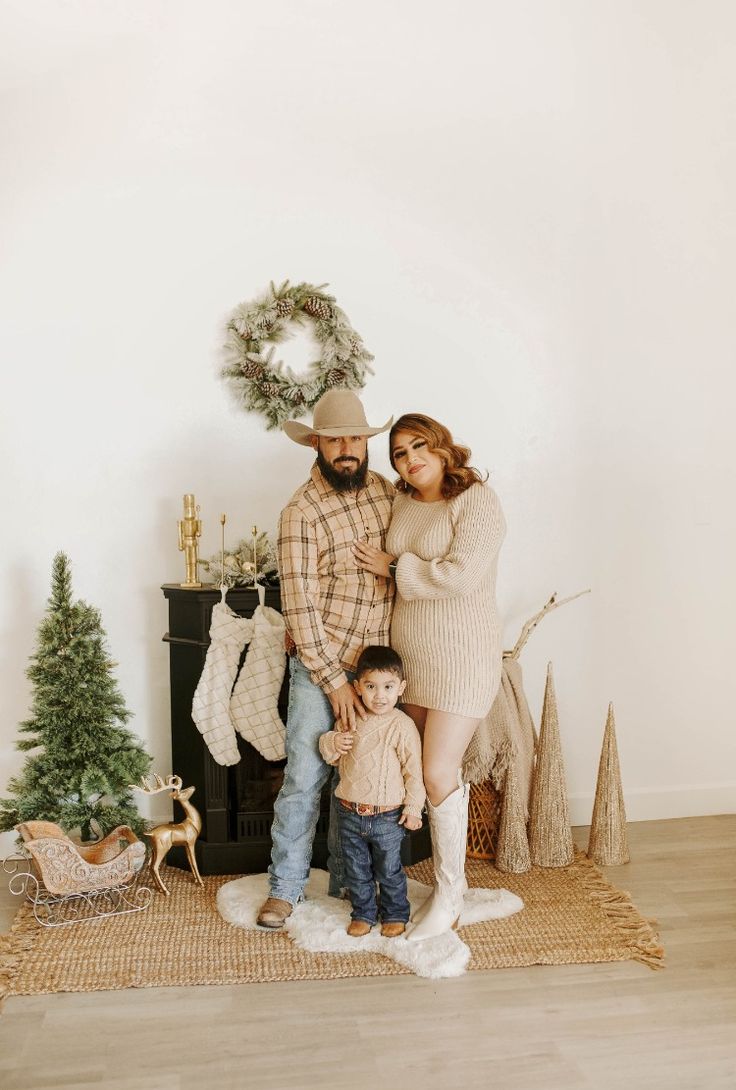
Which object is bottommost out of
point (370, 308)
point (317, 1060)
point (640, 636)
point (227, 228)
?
point (317, 1060)

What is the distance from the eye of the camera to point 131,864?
307 cm

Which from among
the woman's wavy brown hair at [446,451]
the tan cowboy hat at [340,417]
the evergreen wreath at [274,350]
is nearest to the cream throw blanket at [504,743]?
the woman's wavy brown hair at [446,451]

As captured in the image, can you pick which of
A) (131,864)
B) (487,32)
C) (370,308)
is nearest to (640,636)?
(370,308)

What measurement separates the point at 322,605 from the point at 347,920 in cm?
91

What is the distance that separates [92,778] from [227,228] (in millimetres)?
1961

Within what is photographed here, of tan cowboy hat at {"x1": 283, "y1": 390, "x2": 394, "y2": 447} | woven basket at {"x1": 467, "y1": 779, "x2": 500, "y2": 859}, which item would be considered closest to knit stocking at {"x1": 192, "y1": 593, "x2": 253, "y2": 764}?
tan cowboy hat at {"x1": 283, "y1": 390, "x2": 394, "y2": 447}

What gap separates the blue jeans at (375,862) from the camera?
2.80 m

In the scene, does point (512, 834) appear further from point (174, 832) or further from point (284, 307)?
point (284, 307)

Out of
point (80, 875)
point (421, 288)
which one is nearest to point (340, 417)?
point (421, 288)

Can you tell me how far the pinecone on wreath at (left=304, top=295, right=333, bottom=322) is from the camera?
11.8 feet

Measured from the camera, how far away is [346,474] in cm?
293

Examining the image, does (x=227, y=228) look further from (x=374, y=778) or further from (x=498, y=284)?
(x=374, y=778)

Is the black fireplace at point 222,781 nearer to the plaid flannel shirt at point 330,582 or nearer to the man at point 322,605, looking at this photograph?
the man at point 322,605

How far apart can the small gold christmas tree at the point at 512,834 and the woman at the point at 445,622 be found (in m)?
0.47
